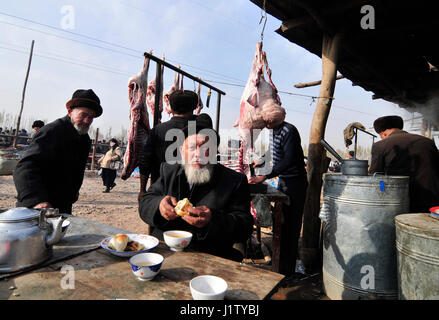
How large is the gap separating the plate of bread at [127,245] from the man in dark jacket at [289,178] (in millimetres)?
1912

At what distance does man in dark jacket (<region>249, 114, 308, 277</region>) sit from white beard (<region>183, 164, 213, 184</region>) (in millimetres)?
1238

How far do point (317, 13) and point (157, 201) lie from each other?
3.44 meters

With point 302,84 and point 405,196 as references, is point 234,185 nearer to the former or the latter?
point 405,196

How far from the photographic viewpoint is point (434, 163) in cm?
302

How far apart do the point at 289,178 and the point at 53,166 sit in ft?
9.69

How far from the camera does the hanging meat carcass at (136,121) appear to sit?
3.67m

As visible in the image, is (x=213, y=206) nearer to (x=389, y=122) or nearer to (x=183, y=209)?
(x=183, y=209)

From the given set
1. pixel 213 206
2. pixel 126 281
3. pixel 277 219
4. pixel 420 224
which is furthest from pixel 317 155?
pixel 126 281

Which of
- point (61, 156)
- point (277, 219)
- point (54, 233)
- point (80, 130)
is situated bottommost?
point (277, 219)

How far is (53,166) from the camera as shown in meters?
2.60

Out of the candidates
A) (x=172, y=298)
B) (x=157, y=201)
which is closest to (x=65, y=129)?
(x=157, y=201)

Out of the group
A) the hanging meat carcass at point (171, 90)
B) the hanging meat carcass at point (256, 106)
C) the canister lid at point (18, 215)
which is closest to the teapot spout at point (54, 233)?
the canister lid at point (18, 215)

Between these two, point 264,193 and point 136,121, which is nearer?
point 264,193

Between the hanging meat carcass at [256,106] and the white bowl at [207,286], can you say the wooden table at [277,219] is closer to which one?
the hanging meat carcass at [256,106]
